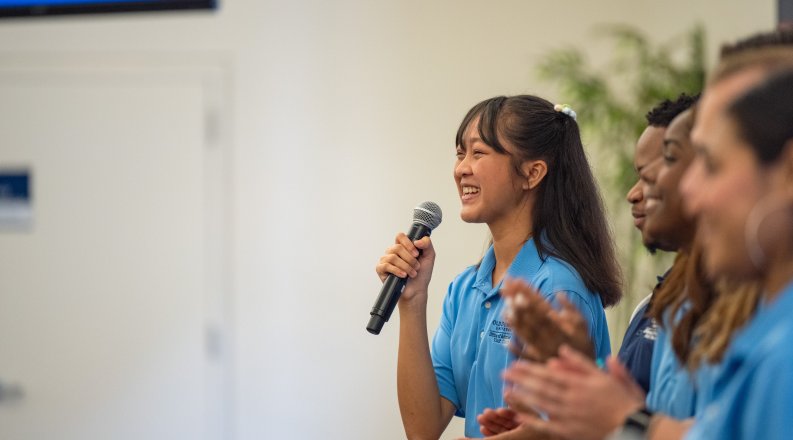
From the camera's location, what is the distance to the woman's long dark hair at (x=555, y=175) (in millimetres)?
2057

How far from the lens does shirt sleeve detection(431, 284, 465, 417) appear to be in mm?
2146

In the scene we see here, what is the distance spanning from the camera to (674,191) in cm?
142

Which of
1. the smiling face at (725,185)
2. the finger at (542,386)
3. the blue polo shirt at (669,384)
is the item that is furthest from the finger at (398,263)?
Answer: the smiling face at (725,185)

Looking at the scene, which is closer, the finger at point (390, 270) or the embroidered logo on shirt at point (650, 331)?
the embroidered logo on shirt at point (650, 331)

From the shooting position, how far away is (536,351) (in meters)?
Result: 1.29

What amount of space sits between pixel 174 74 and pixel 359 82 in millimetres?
917

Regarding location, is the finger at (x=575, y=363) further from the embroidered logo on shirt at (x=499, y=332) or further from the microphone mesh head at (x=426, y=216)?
the microphone mesh head at (x=426, y=216)

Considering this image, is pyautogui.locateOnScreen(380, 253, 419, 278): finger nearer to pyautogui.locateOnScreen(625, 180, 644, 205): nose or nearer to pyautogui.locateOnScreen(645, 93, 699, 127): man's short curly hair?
pyautogui.locateOnScreen(625, 180, 644, 205): nose

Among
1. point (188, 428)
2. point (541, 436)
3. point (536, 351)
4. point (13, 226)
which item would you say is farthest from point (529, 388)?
point (13, 226)

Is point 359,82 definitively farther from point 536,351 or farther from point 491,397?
point 536,351

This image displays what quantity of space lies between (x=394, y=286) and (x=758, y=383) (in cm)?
116

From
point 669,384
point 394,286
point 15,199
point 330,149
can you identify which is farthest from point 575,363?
point 15,199

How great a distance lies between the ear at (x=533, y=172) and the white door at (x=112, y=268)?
2.71m

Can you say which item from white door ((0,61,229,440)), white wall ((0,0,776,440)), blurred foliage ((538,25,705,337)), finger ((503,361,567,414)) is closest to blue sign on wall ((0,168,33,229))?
white door ((0,61,229,440))
